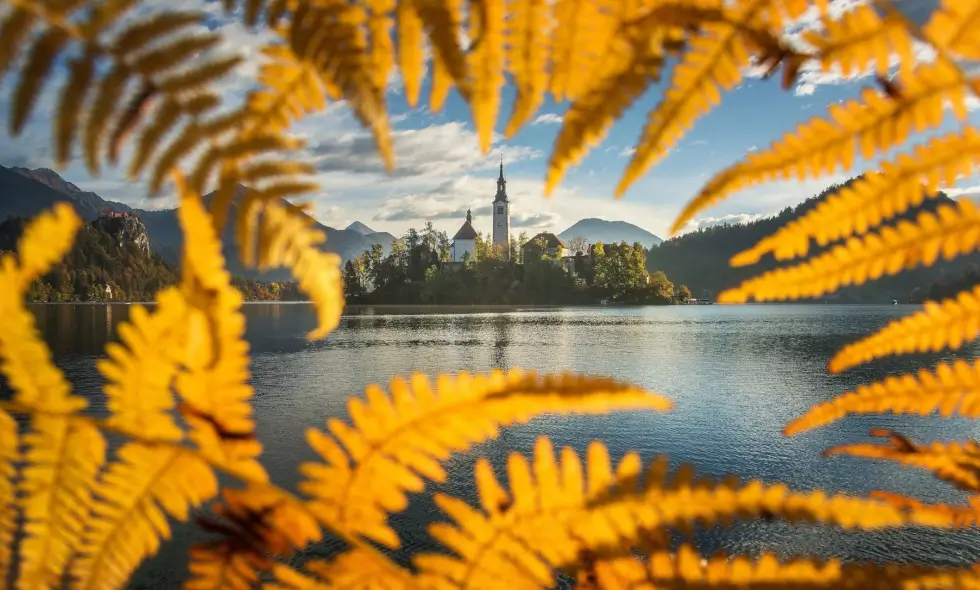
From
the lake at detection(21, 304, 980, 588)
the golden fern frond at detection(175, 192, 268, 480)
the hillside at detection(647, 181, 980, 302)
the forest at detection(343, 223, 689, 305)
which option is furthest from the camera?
the hillside at detection(647, 181, 980, 302)

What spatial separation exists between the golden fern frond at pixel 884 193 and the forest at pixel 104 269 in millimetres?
33541

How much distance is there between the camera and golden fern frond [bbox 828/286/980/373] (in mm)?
421

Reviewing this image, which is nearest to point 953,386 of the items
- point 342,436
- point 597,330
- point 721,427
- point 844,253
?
point 844,253

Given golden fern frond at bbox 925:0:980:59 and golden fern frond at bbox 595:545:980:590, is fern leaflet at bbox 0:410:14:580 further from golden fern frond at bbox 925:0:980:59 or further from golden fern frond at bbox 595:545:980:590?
golden fern frond at bbox 925:0:980:59

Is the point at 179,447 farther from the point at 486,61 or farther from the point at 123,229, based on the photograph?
the point at 123,229

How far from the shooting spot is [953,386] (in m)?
0.48

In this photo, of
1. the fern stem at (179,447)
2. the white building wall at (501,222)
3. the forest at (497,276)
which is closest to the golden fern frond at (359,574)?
the fern stem at (179,447)

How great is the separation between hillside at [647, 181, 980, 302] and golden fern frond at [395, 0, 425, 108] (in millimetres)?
64938

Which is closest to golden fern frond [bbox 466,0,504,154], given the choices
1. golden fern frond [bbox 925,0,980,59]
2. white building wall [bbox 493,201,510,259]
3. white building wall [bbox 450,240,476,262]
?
golden fern frond [bbox 925,0,980,59]

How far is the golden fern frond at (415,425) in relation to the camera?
0.23 m

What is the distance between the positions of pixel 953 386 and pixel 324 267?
1.80ft

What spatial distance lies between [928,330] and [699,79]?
32 cm

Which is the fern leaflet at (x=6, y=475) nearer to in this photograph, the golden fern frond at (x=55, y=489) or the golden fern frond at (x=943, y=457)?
the golden fern frond at (x=55, y=489)

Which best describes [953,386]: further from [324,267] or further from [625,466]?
[324,267]
